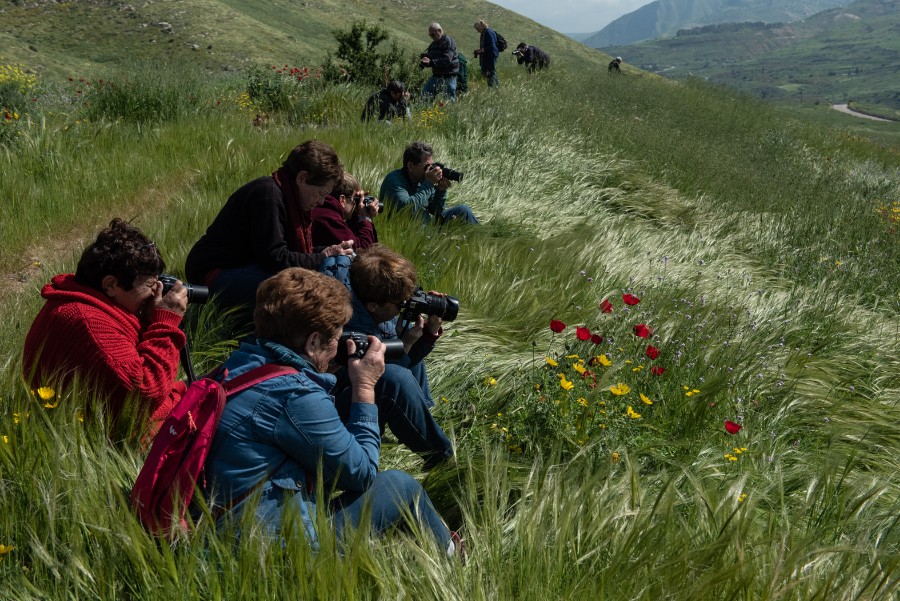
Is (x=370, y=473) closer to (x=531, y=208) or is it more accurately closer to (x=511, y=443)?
(x=511, y=443)

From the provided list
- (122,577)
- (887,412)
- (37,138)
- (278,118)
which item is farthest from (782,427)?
(278,118)

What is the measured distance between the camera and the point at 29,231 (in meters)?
5.20

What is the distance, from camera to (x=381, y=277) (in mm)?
3043

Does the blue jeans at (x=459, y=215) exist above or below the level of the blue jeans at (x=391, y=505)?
above

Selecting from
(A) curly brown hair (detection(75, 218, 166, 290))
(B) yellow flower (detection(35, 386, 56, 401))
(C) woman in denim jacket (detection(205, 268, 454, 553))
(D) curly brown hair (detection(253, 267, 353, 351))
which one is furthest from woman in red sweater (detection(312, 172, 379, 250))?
(B) yellow flower (detection(35, 386, 56, 401))

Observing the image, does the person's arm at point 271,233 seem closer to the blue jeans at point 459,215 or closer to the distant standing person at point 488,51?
the blue jeans at point 459,215

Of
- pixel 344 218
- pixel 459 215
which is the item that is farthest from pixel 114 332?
pixel 459 215

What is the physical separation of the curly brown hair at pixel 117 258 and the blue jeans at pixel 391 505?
1.07 m

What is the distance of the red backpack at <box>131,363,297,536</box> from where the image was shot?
1.85m

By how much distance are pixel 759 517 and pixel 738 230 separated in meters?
5.24

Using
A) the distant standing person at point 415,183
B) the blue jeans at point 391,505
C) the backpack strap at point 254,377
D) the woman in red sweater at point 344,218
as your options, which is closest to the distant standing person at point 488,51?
the distant standing person at point 415,183

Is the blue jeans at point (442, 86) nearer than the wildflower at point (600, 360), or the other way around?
the wildflower at point (600, 360)

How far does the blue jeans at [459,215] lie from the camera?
19.1ft

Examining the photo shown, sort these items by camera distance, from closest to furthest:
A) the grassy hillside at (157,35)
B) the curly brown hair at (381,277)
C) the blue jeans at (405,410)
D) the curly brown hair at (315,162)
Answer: the blue jeans at (405,410) < the curly brown hair at (381,277) < the curly brown hair at (315,162) < the grassy hillside at (157,35)
